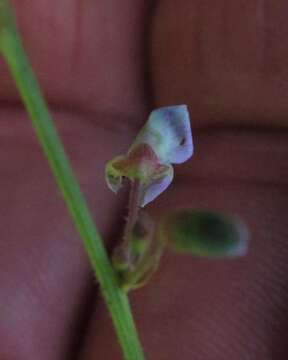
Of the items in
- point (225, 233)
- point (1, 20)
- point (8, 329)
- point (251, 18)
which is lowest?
point (8, 329)

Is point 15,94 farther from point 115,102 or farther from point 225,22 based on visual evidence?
point 225,22

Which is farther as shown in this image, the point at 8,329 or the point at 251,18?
the point at 251,18

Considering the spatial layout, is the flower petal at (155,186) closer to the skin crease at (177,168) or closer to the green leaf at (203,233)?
the green leaf at (203,233)

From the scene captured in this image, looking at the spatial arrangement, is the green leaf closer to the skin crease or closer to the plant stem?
the plant stem

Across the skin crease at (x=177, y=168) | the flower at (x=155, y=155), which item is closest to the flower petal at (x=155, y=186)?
the flower at (x=155, y=155)

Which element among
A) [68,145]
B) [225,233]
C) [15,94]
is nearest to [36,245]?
[68,145]

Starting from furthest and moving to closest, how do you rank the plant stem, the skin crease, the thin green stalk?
the skin crease, the plant stem, the thin green stalk

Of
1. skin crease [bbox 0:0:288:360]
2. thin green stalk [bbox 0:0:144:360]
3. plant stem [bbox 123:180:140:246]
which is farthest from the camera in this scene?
skin crease [bbox 0:0:288:360]

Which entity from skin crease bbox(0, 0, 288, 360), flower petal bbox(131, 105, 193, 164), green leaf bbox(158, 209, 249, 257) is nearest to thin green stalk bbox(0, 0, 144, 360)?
green leaf bbox(158, 209, 249, 257)

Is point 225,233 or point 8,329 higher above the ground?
point 225,233
